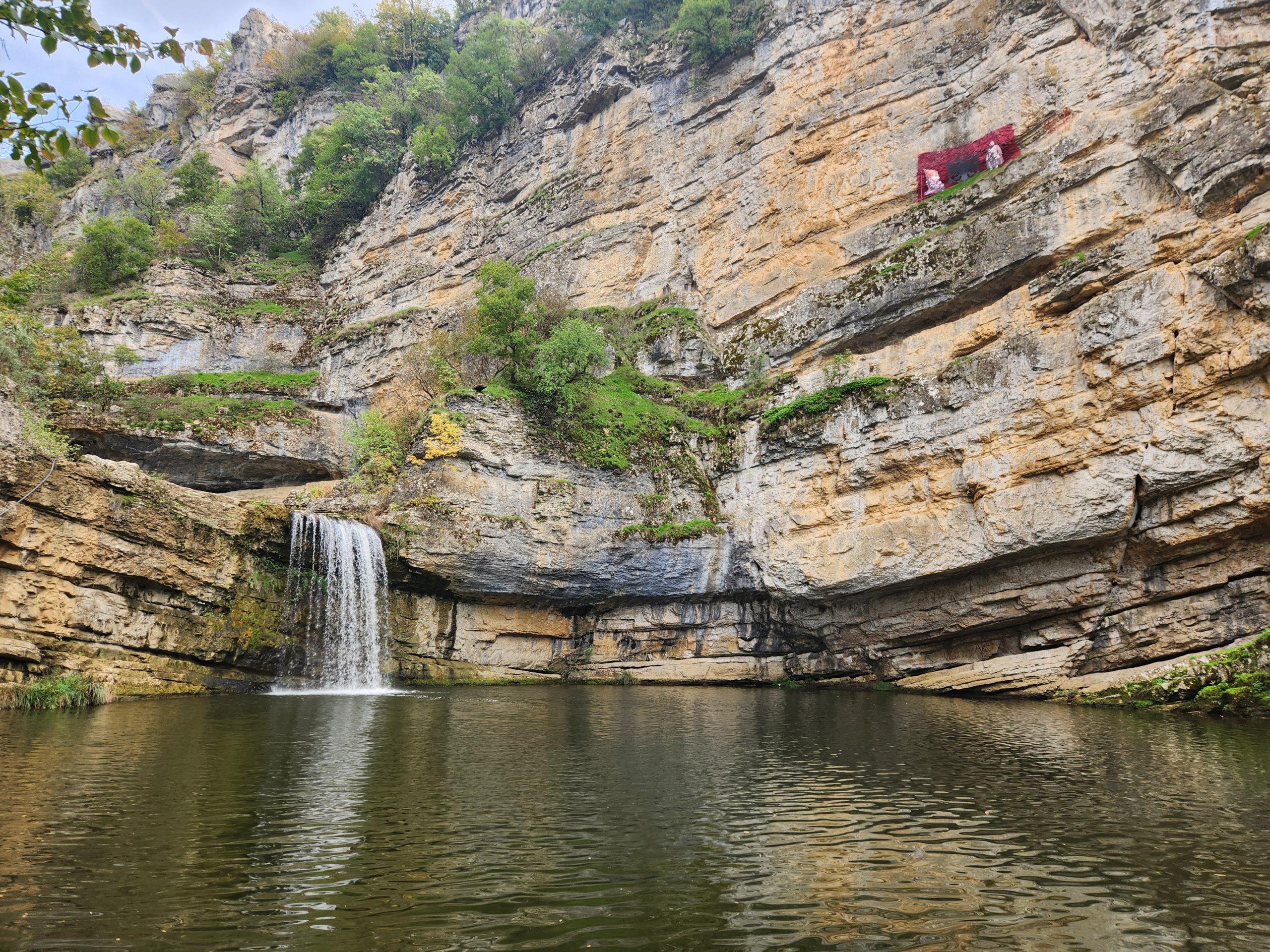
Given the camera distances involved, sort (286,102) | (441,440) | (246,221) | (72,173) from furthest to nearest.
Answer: (286,102), (72,173), (246,221), (441,440)

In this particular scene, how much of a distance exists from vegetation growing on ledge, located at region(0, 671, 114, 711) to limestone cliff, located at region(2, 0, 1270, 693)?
9447mm

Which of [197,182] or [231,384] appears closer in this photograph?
[231,384]

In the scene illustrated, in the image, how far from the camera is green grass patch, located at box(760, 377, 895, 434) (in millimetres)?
23953

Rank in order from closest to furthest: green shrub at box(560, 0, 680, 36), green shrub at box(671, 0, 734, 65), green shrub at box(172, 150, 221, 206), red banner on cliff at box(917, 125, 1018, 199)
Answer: red banner on cliff at box(917, 125, 1018, 199) < green shrub at box(671, 0, 734, 65) < green shrub at box(560, 0, 680, 36) < green shrub at box(172, 150, 221, 206)

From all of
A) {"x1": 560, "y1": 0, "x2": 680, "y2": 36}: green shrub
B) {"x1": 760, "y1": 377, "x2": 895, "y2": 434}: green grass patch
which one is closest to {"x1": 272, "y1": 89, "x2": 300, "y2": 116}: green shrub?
{"x1": 560, "y1": 0, "x2": 680, "y2": 36}: green shrub

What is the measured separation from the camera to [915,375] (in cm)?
2378

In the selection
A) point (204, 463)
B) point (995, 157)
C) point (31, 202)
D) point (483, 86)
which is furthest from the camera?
point (31, 202)

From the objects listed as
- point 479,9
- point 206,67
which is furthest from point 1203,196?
point 206,67

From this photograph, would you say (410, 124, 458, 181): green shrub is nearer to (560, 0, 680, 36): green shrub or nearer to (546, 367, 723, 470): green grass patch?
(560, 0, 680, 36): green shrub

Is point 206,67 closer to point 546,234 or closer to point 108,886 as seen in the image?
point 546,234

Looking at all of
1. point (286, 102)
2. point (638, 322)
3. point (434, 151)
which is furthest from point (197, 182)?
point (638, 322)

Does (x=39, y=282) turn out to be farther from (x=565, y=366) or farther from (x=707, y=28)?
(x=707, y=28)

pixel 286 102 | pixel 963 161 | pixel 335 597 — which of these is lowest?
pixel 335 597

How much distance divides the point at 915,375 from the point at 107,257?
4472 cm
